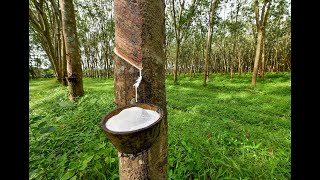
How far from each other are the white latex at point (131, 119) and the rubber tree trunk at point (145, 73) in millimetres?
179

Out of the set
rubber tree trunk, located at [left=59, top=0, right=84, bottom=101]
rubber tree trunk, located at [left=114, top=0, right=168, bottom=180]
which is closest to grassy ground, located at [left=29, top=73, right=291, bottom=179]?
rubber tree trunk, located at [left=59, top=0, right=84, bottom=101]

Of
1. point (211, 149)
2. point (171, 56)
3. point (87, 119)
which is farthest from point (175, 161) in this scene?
point (171, 56)

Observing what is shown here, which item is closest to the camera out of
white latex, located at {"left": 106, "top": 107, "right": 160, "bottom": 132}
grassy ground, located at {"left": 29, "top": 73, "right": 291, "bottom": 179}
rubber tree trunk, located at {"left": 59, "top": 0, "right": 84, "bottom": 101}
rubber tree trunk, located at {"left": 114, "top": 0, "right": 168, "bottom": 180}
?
white latex, located at {"left": 106, "top": 107, "right": 160, "bottom": 132}

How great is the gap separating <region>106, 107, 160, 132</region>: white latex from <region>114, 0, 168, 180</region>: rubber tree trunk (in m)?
0.18

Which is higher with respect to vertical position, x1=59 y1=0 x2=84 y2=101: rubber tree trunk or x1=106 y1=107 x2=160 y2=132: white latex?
x1=59 y1=0 x2=84 y2=101: rubber tree trunk

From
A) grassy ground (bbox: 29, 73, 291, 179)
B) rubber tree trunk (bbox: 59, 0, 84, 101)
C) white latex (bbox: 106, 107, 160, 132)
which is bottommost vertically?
grassy ground (bbox: 29, 73, 291, 179)

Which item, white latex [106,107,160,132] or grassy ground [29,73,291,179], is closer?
white latex [106,107,160,132]

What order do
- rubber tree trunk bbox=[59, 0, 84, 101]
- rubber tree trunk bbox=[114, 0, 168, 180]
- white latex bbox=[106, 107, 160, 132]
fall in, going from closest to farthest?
white latex bbox=[106, 107, 160, 132] < rubber tree trunk bbox=[114, 0, 168, 180] < rubber tree trunk bbox=[59, 0, 84, 101]

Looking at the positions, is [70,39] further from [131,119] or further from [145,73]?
[131,119]

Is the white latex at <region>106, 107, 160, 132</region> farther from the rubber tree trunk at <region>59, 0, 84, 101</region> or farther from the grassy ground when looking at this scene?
the rubber tree trunk at <region>59, 0, 84, 101</region>

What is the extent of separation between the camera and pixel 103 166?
246cm

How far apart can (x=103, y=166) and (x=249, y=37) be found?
37184mm

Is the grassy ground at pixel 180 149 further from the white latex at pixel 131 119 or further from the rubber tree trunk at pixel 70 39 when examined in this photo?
the white latex at pixel 131 119

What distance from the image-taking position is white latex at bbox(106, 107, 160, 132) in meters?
0.94
